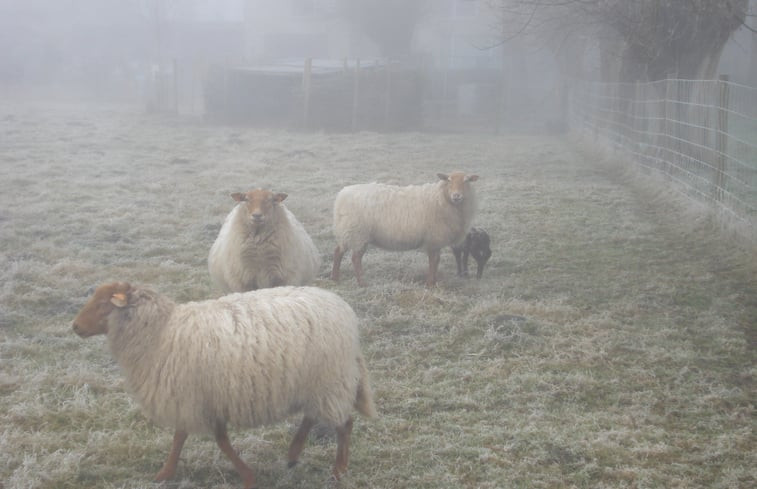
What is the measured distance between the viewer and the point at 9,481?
3961mm

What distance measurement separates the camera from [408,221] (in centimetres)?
801

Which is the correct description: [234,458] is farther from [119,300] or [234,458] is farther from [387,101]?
[387,101]

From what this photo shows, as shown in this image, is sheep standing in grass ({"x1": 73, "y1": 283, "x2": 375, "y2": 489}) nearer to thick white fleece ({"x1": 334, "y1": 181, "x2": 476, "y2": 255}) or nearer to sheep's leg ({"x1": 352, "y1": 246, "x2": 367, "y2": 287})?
sheep's leg ({"x1": 352, "y1": 246, "x2": 367, "y2": 287})

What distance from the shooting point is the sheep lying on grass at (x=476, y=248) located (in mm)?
8195

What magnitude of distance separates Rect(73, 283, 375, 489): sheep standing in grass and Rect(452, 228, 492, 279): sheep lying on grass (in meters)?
4.12

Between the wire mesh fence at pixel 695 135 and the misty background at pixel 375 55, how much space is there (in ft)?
2.86

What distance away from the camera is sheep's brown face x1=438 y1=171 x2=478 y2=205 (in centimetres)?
784

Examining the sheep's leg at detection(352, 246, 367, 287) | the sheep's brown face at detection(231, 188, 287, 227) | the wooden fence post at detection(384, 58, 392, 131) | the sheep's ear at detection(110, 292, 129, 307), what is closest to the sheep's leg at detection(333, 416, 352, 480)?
the sheep's ear at detection(110, 292, 129, 307)

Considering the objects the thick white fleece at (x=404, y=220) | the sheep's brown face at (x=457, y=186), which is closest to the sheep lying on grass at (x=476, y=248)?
the thick white fleece at (x=404, y=220)

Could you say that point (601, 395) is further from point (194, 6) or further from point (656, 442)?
point (194, 6)

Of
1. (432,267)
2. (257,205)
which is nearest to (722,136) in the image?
(432,267)

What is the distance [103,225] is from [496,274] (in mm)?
5395

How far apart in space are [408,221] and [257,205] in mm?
2300

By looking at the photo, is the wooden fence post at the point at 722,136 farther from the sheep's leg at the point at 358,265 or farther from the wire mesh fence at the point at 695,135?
the sheep's leg at the point at 358,265
